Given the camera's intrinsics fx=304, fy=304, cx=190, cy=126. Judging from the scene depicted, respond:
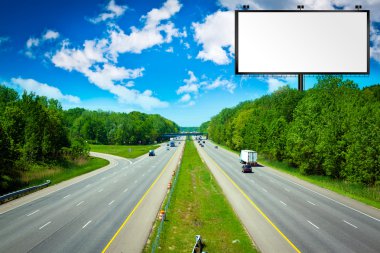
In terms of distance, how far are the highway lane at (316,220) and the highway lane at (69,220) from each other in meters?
12.4

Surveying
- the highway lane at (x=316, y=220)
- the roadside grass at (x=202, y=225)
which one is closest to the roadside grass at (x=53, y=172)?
the roadside grass at (x=202, y=225)

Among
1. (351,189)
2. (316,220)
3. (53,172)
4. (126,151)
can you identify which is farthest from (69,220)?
(126,151)

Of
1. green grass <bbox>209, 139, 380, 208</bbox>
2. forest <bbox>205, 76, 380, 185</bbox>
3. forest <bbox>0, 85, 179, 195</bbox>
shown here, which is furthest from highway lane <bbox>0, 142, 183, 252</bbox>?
forest <bbox>205, 76, 380, 185</bbox>

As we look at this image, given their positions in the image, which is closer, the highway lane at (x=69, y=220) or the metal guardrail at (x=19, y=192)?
the highway lane at (x=69, y=220)

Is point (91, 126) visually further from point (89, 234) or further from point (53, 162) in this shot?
point (89, 234)

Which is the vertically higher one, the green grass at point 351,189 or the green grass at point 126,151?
the green grass at point 351,189

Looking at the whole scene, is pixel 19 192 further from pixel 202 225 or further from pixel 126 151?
pixel 126 151

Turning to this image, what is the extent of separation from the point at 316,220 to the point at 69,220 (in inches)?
771

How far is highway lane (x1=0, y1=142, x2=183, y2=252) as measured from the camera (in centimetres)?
1901

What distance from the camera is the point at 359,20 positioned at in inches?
1034

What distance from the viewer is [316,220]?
938 inches

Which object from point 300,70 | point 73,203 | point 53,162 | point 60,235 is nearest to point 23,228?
point 60,235

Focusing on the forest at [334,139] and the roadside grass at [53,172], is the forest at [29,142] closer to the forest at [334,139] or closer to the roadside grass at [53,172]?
the roadside grass at [53,172]

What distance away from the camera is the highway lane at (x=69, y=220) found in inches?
748
